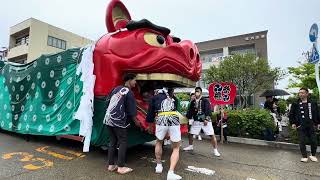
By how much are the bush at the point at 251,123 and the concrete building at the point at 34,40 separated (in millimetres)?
23181

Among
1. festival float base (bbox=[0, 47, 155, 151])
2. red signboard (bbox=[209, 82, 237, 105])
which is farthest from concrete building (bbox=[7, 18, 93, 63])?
red signboard (bbox=[209, 82, 237, 105])

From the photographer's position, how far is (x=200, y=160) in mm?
5582

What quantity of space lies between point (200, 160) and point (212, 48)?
110 feet

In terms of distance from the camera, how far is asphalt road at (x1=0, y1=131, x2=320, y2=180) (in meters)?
4.45

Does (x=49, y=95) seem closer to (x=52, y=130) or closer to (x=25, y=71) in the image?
(x=52, y=130)

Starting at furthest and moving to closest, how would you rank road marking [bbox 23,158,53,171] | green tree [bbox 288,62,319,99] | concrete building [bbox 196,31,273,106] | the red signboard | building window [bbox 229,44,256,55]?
building window [bbox 229,44,256,55] → concrete building [bbox 196,31,273,106] → green tree [bbox 288,62,319,99] → the red signboard → road marking [bbox 23,158,53,171]

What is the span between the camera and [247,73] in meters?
21.8

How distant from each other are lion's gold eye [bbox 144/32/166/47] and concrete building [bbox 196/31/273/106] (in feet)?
83.1

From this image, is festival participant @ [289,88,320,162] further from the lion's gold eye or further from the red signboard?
the lion's gold eye

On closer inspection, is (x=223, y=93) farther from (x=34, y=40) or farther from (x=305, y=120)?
(x=34, y=40)

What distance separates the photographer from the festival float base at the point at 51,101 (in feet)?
18.4

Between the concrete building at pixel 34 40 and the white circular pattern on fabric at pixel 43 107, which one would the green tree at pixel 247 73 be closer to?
the concrete building at pixel 34 40

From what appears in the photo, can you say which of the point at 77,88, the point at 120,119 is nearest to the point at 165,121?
the point at 120,119

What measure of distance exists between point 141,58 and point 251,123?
491 cm
